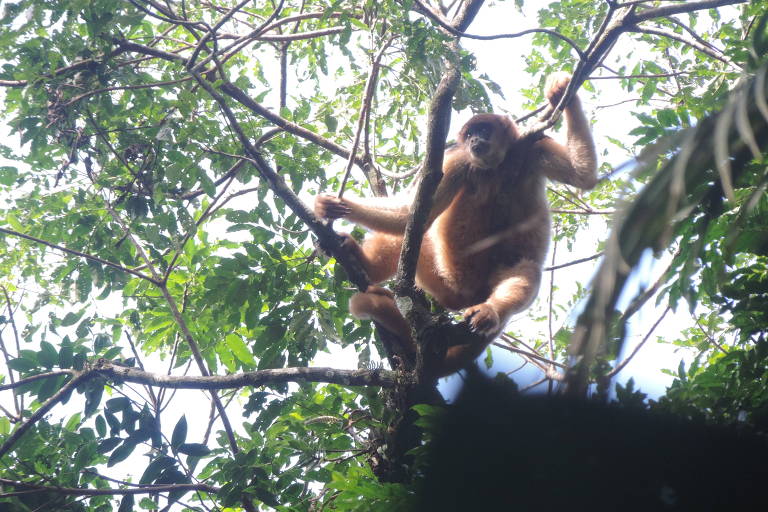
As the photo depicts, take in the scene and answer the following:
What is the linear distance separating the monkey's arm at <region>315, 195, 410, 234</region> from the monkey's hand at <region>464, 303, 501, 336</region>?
4.26ft

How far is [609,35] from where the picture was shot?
3875mm

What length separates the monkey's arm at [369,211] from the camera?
5.21 meters

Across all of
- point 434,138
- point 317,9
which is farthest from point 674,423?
point 317,9

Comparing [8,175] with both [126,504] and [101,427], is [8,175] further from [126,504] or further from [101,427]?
[126,504]

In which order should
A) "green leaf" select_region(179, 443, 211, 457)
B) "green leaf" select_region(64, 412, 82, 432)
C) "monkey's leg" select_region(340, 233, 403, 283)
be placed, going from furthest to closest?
"monkey's leg" select_region(340, 233, 403, 283), "green leaf" select_region(64, 412, 82, 432), "green leaf" select_region(179, 443, 211, 457)

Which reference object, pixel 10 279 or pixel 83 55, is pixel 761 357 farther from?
pixel 10 279

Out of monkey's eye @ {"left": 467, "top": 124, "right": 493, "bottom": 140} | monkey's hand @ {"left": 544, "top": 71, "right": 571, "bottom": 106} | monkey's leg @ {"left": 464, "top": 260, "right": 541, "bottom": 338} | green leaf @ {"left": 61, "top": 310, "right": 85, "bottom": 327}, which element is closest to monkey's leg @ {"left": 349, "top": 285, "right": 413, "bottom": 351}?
monkey's leg @ {"left": 464, "top": 260, "right": 541, "bottom": 338}

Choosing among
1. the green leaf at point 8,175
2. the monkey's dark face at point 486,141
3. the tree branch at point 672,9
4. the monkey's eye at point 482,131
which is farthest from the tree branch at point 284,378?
the tree branch at point 672,9

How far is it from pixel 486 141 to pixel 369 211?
130cm

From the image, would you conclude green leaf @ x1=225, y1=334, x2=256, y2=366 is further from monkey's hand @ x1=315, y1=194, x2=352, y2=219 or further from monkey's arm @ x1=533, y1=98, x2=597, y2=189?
monkey's arm @ x1=533, y1=98, x2=597, y2=189

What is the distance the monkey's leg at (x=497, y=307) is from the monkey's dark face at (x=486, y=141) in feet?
3.38

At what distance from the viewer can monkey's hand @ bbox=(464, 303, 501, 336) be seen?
13.7 feet

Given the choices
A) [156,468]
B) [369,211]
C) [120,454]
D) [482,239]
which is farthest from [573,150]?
[120,454]

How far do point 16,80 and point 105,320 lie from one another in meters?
2.40
